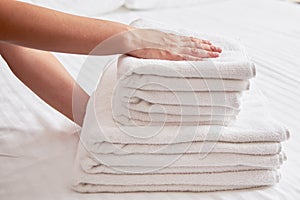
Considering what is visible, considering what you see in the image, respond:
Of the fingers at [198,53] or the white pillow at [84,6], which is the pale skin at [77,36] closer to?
the fingers at [198,53]

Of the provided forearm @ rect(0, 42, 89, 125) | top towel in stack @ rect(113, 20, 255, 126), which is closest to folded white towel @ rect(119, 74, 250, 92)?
top towel in stack @ rect(113, 20, 255, 126)

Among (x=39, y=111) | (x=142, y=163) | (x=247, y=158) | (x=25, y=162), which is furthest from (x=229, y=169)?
(x=39, y=111)

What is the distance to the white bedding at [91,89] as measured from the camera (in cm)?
81

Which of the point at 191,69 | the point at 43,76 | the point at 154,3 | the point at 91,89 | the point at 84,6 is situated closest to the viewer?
the point at 191,69

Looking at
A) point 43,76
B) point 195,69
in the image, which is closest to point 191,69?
point 195,69

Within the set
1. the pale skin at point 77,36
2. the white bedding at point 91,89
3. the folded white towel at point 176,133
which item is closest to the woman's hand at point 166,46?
the pale skin at point 77,36

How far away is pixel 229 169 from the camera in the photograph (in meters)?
0.79

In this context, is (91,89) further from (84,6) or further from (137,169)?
(84,6)

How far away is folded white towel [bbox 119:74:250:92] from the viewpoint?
0.77 meters

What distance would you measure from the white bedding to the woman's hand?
0.22m

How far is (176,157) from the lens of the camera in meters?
0.78

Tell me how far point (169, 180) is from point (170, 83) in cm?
15

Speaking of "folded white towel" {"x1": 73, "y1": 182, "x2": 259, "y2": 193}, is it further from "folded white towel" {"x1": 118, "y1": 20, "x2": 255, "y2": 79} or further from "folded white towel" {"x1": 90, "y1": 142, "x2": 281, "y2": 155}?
"folded white towel" {"x1": 118, "y1": 20, "x2": 255, "y2": 79}

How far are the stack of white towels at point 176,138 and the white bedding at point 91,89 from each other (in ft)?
0.08
